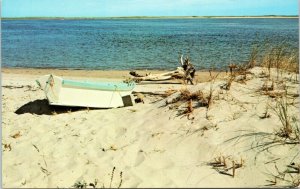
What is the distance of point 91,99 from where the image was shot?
7.70m

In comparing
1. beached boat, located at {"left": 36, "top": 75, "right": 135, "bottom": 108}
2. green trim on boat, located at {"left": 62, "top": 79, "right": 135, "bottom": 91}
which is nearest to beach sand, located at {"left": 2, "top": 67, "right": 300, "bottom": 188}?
beached boat, located at {"left": 36, "top": 75, "right": 135, "bottom": 108}

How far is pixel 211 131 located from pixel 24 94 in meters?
6.35

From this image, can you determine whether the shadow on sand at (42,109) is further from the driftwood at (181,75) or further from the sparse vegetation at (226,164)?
the sparse vegetation at (226,164)

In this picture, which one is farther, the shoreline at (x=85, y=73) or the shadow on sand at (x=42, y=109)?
the shoreline at (x=85, y=73)

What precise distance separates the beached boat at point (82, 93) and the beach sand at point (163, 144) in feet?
1.18

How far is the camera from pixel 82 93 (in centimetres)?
760

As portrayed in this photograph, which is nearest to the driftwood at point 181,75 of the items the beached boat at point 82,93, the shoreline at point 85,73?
the beached boat at point 82,93

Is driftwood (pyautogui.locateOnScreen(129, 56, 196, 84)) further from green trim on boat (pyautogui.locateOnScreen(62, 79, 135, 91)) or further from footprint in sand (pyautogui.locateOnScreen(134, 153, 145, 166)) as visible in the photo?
footprint in sand (pyautogui.locateOnScreen(134, 153, 145, 166))

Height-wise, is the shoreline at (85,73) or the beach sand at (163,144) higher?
the beach sand at (163,144)

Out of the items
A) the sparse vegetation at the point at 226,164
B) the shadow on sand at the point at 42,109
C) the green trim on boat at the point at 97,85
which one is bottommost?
the shadow on sand at the point at 42,109

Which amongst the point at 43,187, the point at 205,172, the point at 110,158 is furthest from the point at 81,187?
the point at 205,172

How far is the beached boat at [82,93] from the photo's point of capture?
7.33 meters

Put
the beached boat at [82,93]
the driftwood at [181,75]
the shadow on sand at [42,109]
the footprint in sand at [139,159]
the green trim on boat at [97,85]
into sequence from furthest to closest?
the driftwood at [181,75]
the shadow on sand at [42,109]
the green trim on boat at [97,85]
the beached boat at [82,93]
the footprint in sand at [139,159]

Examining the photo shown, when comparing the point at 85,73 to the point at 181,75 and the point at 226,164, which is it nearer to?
the point at 181,75
